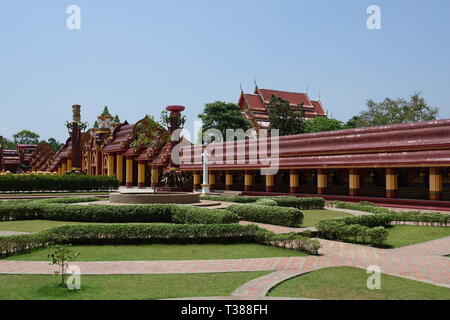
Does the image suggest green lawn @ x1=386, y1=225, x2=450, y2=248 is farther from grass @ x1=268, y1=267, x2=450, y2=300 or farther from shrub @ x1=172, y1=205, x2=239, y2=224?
shrub @ x1=172, y1=205, x2=239, y2=224

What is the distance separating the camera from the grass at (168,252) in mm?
9555

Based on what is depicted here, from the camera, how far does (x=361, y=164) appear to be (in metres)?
25.9

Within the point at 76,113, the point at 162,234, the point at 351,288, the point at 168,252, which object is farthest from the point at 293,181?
the point at 76,113

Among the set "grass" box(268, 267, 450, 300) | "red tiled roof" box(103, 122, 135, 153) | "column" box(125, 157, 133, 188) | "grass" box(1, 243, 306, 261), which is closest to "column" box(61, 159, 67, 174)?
"red tiled roof" box(103, 122, 135, 153)

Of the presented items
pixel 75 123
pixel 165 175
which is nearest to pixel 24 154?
pixel 75 123

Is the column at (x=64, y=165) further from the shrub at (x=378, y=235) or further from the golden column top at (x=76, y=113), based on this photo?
the shrub at (x=378, y=235)

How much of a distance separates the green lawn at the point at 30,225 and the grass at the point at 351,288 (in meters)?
9.97

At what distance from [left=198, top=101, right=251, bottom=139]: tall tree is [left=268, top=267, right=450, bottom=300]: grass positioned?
49486 mm

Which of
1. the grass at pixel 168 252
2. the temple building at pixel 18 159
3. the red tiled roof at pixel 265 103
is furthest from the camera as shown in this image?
the temple building at pixel 18 159

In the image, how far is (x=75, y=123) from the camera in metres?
50.8

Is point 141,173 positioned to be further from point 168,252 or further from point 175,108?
point 168,252

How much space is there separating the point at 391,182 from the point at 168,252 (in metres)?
18.2

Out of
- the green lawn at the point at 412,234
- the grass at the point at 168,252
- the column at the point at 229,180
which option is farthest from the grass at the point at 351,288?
the column at the point at 229,180

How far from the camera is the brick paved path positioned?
25.4ft
